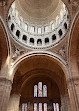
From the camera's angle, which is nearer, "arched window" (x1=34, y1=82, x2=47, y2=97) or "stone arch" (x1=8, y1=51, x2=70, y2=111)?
"stone arch" (x1=8, y1=51, x2=70, y2=111)

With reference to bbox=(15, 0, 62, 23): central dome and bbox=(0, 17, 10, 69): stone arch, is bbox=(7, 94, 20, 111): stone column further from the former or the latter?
bbox=(15, 0, 62, 23): central dome

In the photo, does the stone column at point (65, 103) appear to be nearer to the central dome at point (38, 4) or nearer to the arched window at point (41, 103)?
the arched window at point (41, 103)

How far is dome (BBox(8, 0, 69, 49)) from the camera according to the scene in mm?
15223

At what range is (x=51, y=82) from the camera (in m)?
20.7

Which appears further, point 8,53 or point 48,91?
point 48,91

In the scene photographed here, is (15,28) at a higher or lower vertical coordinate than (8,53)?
higher

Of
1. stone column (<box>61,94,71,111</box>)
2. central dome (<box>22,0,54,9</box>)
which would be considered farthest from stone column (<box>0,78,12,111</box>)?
central dome (<box>22,0,54,9</box>)

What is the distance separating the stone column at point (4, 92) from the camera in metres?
9.84

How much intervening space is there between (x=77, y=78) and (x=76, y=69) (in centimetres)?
121

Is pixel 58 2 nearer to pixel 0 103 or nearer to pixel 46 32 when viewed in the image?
pixel 46 32

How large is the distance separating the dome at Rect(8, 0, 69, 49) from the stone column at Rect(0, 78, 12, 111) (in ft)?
18.9

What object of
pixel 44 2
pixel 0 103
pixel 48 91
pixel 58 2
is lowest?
pixel 0 103

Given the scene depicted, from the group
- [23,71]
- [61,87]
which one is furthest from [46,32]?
[61,87]

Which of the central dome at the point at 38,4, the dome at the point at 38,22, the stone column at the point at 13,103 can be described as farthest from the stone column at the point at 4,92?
the central dome at the point at 38,4
